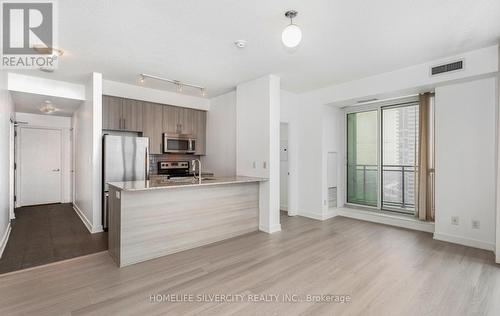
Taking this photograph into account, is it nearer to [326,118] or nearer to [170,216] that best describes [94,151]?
[170,216]

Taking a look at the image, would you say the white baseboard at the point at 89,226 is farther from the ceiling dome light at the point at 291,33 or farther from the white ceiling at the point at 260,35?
the ceiling dome light at the point at 291,33

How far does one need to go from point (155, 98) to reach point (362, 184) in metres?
4.98

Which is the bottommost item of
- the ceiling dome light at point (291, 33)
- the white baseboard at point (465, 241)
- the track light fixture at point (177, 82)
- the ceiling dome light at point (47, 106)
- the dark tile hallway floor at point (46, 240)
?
the dark tile hallway floor at point (46, 240)

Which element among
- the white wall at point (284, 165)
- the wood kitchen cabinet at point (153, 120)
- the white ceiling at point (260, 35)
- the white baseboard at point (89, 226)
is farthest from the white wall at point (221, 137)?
the white baseboard at point (89, 226)

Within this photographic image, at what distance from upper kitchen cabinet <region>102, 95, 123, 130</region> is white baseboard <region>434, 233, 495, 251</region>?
5.94m

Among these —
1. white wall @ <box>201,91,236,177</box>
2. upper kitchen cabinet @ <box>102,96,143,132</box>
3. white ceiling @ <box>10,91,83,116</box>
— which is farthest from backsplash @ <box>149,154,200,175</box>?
white ceiling @ <box>10,91,83,116</box>

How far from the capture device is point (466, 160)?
3609 mm

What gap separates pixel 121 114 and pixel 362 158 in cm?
521

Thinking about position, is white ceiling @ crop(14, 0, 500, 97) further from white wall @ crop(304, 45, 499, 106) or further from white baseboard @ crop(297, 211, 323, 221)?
white baseboard @ crop(297, 211, 323, 221)

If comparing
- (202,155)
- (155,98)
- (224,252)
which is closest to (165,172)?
(202,155)

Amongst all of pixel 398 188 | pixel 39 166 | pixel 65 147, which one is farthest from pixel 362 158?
pixel 39 166

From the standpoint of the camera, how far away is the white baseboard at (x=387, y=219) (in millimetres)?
4288

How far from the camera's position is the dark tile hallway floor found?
3020 mm

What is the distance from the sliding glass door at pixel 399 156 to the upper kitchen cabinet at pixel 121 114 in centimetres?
516
